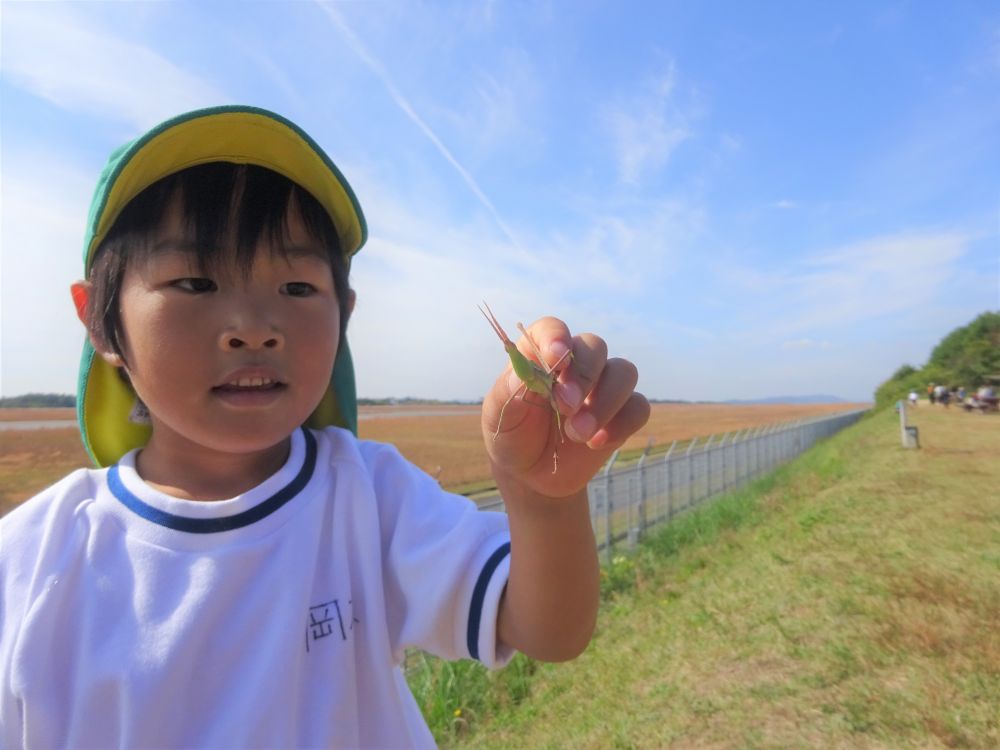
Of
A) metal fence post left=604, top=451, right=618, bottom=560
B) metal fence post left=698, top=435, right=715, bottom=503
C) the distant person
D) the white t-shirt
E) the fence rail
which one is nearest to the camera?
the white t-shirt

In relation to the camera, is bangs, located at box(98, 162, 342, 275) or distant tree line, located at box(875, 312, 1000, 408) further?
distant tree line, located at box(875, 312, 1000, 408)

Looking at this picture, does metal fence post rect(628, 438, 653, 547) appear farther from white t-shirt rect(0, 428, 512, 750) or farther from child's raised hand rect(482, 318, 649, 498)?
child's raised hand rect(482, 318, 649, 498)

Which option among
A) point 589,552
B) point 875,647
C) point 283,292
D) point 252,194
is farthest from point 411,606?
point 875,647

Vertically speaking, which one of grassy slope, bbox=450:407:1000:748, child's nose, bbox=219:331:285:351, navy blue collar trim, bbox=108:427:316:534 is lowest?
grassy slope, bbox=450:407:1000:748

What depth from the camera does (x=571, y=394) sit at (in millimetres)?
1115

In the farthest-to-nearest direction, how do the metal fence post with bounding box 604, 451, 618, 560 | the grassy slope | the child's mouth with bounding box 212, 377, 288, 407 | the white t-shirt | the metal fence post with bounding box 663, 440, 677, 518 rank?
the metal fence post with bounding box 663, 440, 677, 518 < the metal fence post with bounding box 604, 451, 618, 560 < the grassy slope < the child's mouth with bounding box 212, 377, 288, 407 < the white t-shirt

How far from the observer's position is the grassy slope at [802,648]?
10.5 feet

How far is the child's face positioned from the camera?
51.3 inches

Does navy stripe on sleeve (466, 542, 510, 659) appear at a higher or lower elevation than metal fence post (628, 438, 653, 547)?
higher

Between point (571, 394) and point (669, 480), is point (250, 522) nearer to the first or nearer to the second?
point (571, 394)

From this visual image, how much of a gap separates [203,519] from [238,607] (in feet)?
0.65

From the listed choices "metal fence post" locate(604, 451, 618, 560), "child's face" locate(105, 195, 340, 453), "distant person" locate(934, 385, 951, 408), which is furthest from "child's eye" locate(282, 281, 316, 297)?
"distant person" locate(934, 385, 951, 408)

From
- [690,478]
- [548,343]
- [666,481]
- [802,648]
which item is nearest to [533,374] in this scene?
[548,343]

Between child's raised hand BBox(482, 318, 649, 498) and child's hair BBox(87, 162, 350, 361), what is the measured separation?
588mm
